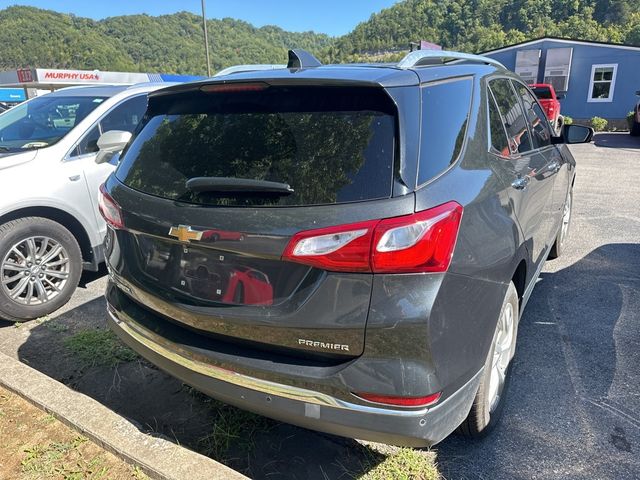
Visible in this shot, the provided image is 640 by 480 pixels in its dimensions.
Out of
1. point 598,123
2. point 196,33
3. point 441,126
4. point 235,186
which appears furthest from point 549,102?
point 196,33

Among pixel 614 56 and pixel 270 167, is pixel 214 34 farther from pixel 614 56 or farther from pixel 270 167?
pixel 270 167

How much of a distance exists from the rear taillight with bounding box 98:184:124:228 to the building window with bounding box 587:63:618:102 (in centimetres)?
2584

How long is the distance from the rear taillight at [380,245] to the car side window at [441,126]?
0.60 ft

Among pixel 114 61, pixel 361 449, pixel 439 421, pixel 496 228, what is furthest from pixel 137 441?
pixel 114 61

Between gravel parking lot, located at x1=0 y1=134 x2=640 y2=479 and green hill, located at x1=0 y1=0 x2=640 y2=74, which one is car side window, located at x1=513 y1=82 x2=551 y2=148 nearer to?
gravel parking lot, located at x1=0 y1=134 x2=640 y2=479

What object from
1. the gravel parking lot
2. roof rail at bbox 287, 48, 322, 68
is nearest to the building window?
the gravel parking lot

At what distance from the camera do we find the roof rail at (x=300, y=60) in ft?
7.85

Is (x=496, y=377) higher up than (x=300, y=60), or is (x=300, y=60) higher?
(x=300, y=60)

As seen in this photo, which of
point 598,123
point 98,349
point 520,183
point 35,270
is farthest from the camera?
point 598,123

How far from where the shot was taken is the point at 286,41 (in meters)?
104

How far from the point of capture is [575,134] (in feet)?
12.8

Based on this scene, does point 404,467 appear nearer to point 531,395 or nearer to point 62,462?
point 531,395

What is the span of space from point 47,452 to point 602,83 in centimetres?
2670

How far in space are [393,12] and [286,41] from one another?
3079 cm
